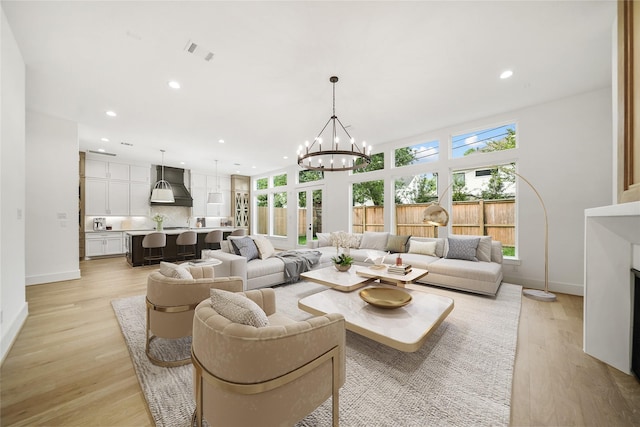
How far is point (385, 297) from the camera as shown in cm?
246

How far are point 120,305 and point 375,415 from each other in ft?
11.5

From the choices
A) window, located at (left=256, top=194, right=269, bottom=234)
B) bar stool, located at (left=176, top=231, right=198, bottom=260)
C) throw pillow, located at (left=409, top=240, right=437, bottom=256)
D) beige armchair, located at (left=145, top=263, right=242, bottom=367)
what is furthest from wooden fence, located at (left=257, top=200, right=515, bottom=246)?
beige armchair, located at (left=145, top=263, right=242, bottom=367)

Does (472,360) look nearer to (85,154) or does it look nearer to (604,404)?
(604,404)

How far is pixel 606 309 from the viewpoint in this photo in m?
2.01

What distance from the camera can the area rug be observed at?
1441 mm

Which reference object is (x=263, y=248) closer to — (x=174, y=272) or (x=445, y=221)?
(x=174, y=272)

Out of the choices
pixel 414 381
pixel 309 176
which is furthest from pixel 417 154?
pixel 414 381

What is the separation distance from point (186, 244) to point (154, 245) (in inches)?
30.3

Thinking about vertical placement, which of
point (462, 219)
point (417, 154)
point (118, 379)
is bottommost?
point (118, 379)

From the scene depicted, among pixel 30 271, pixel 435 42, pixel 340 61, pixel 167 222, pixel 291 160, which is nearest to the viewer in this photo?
pixel 435 42

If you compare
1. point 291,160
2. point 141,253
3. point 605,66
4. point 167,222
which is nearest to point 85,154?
point 167,222

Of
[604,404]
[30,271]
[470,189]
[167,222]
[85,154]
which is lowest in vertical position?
[604,404]

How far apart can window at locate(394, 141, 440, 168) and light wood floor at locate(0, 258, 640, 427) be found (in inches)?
136

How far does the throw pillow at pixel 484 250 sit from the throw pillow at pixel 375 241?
1.75 m
